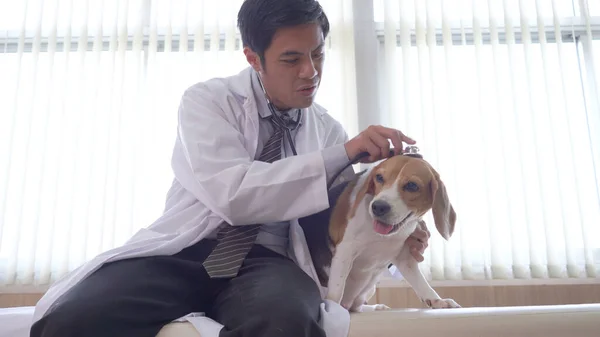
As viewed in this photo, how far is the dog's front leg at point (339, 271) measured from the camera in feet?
4.05

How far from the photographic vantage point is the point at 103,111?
260 centimetres

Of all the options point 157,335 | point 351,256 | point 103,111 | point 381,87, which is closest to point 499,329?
point 351,256

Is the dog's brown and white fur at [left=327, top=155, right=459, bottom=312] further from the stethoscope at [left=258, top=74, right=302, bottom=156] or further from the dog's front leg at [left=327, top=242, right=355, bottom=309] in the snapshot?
the stethoscope at [left=258, top=74, right=302, bottom=156]

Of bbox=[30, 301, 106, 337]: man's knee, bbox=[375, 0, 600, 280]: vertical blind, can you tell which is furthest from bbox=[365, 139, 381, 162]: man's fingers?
Answer: bbox=[375, 0, 600, 280]: vertical blind

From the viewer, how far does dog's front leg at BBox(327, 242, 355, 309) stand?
4.05 feet

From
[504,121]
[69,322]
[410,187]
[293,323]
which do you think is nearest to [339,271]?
[410,187]

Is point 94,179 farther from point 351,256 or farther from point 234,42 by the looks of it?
point 351,256

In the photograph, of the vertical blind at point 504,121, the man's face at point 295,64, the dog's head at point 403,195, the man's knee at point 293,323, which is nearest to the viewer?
the man's knee at point 293,323

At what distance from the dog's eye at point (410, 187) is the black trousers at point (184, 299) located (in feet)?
1.09

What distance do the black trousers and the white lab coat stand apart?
0.05m

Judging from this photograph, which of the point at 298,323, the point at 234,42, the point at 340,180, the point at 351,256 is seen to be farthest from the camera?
the point at 234,42

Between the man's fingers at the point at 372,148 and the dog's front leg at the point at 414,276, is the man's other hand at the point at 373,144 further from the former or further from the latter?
the dog's front leg at the point at 414,276

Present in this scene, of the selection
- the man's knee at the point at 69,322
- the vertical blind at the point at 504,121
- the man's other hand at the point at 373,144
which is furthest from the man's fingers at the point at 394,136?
the vertical blind at the point at 504,121

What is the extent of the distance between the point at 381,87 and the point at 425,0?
0.55 metres
